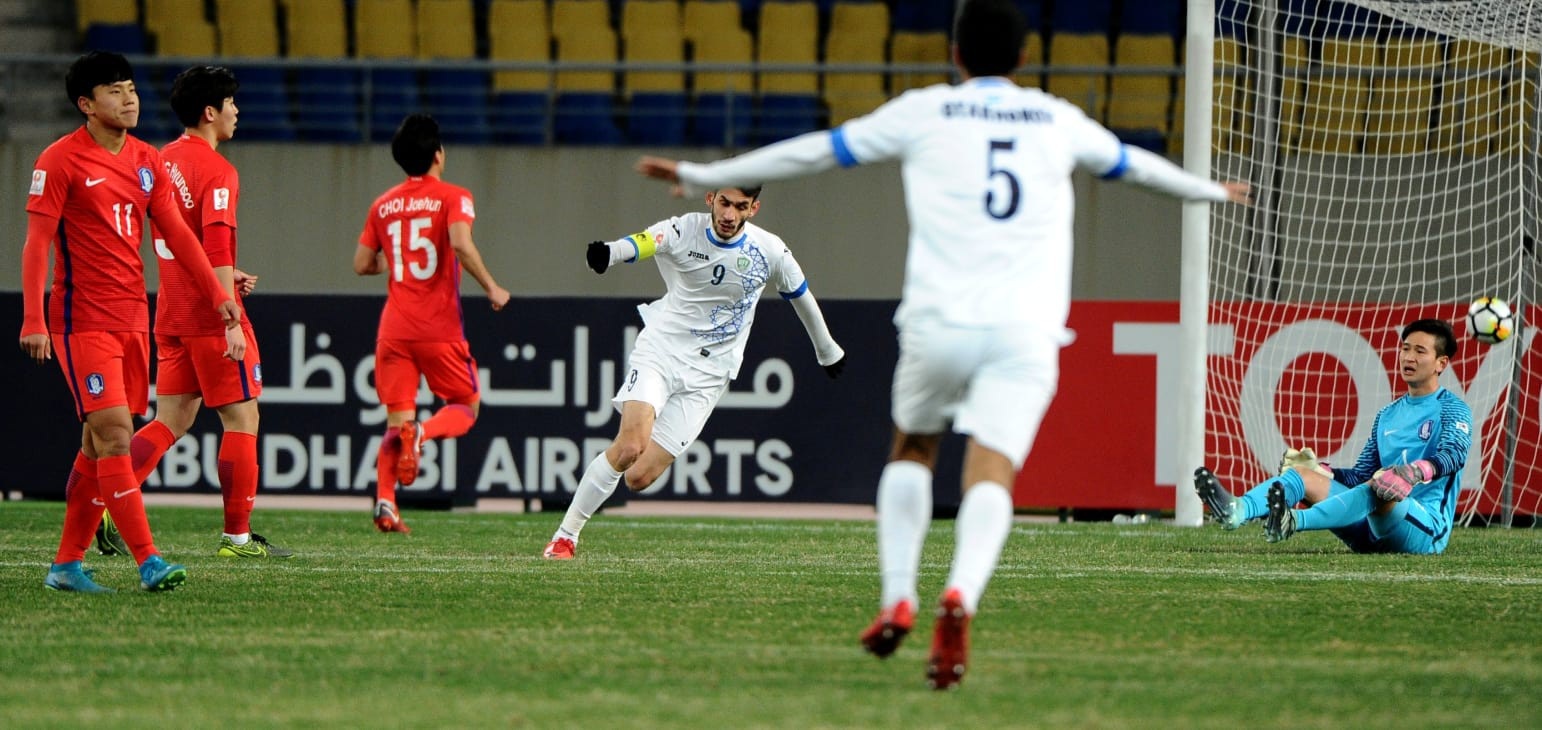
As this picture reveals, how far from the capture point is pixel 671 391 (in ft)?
28.2

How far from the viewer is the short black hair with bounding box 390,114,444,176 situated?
10062 millimetres

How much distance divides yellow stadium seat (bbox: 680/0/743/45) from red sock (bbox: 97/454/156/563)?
11.6 meters

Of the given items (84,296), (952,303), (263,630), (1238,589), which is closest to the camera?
(952,303)

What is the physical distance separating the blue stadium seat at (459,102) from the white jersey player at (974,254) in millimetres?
11992

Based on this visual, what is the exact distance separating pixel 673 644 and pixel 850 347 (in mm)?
7278

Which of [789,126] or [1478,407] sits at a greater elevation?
[789,126]

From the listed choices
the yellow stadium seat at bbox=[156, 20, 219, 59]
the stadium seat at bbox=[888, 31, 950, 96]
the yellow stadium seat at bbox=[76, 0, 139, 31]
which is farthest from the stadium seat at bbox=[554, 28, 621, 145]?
the yellow stadium seat at bbox=[76, 0, 139, 31]

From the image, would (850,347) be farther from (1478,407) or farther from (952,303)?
(952,303)

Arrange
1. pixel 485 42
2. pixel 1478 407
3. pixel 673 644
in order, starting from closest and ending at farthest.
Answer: pixel 673 644 → pixel 1478 407 → pixel 485 42

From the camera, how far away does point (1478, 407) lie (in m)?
11.9

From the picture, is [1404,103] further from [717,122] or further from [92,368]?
[92,368]


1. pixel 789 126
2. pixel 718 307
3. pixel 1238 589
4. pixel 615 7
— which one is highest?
pixel 615 7

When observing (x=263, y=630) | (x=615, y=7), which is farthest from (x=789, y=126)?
(x=263, y=630)

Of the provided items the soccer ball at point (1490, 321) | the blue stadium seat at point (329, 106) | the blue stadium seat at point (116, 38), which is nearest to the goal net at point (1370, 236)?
the soccer ball at point (1490, 321)
